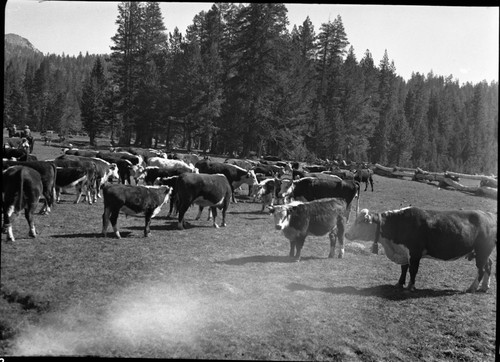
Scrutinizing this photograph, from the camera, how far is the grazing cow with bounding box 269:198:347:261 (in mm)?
10594

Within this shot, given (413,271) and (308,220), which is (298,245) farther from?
(413,271)

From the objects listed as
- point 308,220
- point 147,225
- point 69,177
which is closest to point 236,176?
point 69,177

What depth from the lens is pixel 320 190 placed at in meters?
17.1

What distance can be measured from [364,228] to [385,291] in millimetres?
1483

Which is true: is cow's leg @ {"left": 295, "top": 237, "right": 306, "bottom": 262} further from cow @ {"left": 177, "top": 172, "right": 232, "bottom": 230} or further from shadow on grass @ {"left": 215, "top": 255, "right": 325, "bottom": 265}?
cow @ {"left": 177, "top": 172, "right": 232, "bottom": 230}

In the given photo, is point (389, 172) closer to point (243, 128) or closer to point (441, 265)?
point (243, 128)

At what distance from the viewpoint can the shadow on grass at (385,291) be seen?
822cm

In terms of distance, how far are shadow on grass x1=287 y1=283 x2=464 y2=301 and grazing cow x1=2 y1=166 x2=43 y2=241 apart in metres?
6.74

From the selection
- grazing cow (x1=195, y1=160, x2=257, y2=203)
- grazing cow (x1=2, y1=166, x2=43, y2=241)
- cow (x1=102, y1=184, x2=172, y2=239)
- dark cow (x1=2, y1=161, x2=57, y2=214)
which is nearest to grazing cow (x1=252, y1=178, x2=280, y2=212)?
grazing cow (x1=195, y1=160, x2=257, y2=203)

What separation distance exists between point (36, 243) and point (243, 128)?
2841cm

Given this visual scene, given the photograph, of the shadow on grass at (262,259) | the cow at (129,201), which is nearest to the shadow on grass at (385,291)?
the shadow on grass at (262,259)

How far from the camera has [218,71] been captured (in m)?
38.7

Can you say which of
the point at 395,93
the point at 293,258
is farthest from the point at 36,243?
the point at 395,93

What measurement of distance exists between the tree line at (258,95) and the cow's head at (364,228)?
2119 cm
